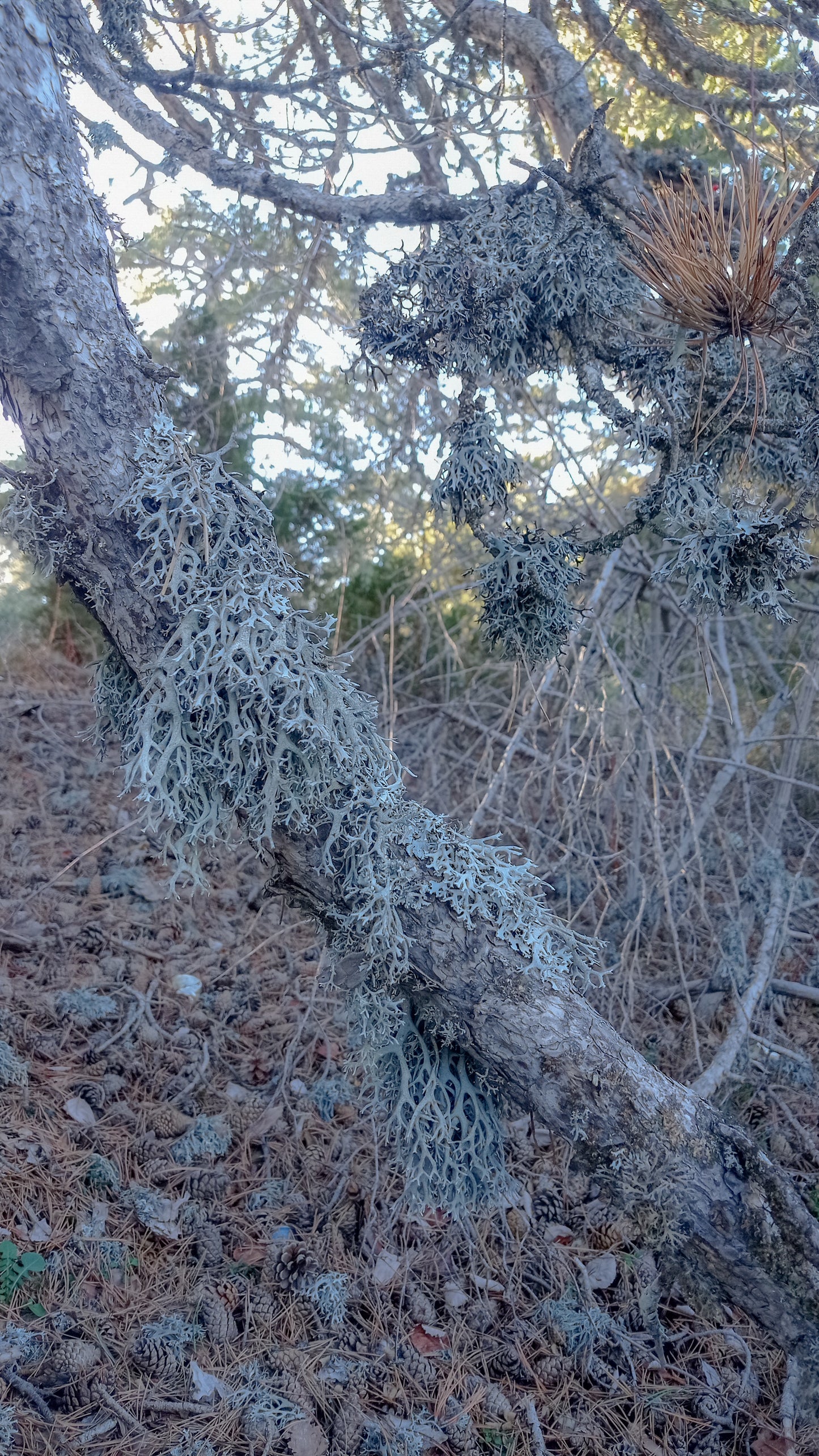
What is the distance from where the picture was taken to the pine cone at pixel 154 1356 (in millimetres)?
1876

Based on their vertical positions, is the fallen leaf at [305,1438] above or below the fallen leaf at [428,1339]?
below

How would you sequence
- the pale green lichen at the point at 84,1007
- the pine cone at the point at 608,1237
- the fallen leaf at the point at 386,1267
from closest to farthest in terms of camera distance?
the fallen leaf at the point at 386,1267 → the pine cone at the point at 608,1237 → the pale green lichen at the point at 84,1007

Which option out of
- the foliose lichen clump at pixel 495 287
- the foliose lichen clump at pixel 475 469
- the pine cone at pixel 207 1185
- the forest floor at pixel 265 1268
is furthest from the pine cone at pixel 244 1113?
the foliose lichen clump at pixel 495 287

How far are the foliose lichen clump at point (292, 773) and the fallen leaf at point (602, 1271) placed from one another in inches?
26.4

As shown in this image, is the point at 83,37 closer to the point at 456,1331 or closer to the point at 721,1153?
the point at 721,1153

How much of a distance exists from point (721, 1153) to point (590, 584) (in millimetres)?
2583

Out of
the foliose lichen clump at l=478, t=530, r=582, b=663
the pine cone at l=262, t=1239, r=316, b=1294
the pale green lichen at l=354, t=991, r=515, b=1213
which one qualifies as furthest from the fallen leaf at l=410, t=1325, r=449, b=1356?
the foliose lichen clump at l=478, t=530, r=582, b=663

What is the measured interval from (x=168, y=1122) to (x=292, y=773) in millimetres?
Result: 1404

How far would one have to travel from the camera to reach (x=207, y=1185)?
2314 mm

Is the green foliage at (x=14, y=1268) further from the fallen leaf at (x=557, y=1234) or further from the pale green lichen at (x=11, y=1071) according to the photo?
the fallen leaf at (x=557, y=1234)

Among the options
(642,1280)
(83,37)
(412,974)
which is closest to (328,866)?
(412,974)

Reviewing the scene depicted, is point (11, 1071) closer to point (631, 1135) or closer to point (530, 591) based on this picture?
point (631, 1135)

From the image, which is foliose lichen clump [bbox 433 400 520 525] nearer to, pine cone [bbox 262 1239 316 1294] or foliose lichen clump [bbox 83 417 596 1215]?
foliose lichen clump [bbox 83 417 596 1215]

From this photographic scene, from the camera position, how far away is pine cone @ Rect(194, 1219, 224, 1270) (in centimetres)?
215
